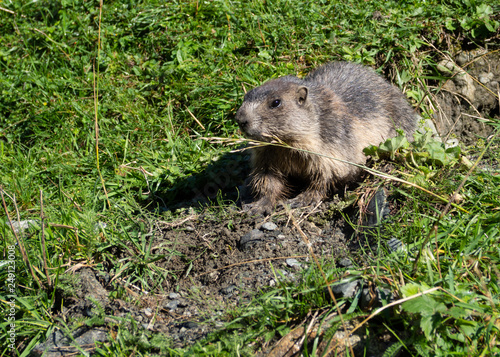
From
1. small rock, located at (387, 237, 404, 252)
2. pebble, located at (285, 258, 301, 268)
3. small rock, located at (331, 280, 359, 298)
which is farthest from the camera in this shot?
pebble, located at (285, 258, 301, 268)

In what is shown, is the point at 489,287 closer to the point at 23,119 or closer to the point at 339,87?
the point at 339,87

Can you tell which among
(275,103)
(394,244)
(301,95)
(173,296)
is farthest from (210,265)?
(301,95)

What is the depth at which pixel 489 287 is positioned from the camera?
2.54m

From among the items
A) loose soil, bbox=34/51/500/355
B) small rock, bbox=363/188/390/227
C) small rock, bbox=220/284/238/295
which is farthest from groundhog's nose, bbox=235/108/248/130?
small rock, bbox=220/284/238/295

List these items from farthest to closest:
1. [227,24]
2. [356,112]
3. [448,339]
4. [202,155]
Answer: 1. [227,24]
2. [202,155]
3. [356,112]
4. [448,339]

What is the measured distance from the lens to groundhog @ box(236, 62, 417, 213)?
399 centimetres

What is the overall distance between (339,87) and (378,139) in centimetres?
66

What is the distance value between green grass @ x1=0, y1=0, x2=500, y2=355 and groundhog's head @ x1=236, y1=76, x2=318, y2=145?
1054 millimetres

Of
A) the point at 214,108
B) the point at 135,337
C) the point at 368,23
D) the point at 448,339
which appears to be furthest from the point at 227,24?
the point at 448,339

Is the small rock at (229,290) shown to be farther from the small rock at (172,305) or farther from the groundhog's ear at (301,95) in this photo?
the groundhog's ear at (301,95)

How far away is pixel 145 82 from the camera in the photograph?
570 cm

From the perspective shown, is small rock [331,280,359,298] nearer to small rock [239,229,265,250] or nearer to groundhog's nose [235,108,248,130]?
small rock [239,229,265,250]

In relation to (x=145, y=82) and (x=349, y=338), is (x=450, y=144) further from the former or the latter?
(x=145, y=82)

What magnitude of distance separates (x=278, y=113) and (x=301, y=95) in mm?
306
